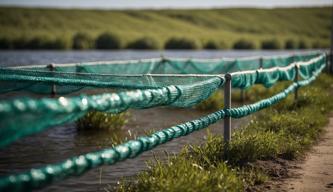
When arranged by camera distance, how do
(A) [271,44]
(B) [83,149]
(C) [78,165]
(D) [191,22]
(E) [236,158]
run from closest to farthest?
(C) [78,165], (E) [236,158], (B) [83,149], (A) [271,44], (D) [191,22]

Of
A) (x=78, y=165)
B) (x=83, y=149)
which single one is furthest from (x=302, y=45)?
(x=78, y=165)

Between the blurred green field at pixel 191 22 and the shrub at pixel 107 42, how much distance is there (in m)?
22.2

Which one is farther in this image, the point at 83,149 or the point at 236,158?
the point at 83,149

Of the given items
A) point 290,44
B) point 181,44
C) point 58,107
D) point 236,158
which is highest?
point 58,107

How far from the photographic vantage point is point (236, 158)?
717 centimetres

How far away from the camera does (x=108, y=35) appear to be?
84125 millimetres

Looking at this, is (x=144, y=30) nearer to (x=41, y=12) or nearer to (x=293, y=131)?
(x=41, y=12)

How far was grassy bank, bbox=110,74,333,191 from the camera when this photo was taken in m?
5.70

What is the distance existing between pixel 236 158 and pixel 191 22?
14207 cm

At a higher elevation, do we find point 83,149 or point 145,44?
point 83,149

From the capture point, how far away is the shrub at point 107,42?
264ft

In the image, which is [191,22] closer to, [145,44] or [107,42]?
[145,44]

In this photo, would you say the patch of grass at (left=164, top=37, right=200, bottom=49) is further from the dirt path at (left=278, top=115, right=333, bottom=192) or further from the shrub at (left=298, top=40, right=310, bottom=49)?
the dirt path at (left=278, top=115, right=333, bottom=192)

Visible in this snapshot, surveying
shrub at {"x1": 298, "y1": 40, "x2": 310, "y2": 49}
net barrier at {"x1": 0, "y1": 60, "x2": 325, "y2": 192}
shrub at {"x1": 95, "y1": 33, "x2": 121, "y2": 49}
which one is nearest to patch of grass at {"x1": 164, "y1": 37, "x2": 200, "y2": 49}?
shrub at {"x1": 95, "y1": 33, "x2": 121, "y2": 49}
